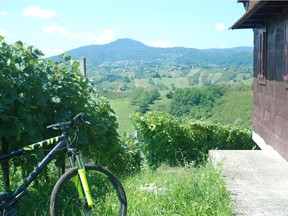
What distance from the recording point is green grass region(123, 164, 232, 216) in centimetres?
445

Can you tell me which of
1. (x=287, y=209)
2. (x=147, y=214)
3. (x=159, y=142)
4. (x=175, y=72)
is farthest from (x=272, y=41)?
(x=175, y=72)

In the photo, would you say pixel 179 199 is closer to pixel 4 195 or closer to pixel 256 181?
pixel 256 181

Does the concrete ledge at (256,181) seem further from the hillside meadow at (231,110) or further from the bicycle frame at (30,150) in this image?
the hillside meadow at (231,110)

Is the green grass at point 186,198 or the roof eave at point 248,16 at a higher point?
the roof eave at point 248,16

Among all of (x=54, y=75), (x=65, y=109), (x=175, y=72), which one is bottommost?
(x=175, y=72)

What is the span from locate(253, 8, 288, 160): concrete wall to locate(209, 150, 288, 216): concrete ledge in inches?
15.5

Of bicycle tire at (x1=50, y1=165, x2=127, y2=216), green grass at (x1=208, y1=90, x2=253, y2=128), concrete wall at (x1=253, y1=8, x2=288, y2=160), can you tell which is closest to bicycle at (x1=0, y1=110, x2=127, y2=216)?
bicycle tire at (x1=50, y1=165, x2=127, y2=216)

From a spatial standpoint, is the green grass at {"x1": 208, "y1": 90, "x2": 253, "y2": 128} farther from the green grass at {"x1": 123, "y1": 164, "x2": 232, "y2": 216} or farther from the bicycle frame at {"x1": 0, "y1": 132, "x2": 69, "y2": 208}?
the bicycle frame at {"x1": 0, "y1": 132, "x2": 69, "y2": 208}

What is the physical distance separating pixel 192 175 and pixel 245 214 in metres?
1.17

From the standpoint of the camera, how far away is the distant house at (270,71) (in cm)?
733

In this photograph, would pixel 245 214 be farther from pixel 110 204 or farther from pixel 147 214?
pixel 110 204

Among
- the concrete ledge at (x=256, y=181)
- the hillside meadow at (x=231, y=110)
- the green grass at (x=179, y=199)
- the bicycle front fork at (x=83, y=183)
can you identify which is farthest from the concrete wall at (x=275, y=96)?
the hillside meadow at (x=231, y=110)

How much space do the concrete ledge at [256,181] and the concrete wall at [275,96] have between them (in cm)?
39

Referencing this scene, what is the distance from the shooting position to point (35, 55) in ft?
18.9
